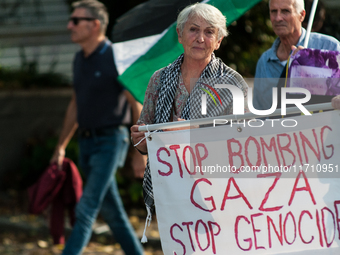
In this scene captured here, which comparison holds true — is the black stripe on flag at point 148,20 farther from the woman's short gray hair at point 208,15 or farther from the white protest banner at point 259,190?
the white protest banner at point 259,190

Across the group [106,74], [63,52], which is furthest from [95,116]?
[63,52]

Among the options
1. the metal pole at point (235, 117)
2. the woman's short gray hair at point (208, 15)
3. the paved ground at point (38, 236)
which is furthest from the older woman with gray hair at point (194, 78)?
the paved ground at point (38, 236)

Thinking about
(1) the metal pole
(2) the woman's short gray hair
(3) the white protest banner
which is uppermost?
(2) the woman's short gray hair

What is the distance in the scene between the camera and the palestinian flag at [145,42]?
3.75m

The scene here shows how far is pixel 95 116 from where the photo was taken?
4461mm

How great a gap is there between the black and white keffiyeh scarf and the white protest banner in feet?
0.59

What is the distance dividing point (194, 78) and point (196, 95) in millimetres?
117

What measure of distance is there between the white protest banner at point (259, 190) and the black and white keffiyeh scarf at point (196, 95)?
0.59 ft

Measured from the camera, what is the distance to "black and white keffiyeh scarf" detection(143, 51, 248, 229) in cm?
275

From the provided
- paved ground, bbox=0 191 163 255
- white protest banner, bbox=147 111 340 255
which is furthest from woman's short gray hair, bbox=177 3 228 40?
paved ground, bbox=0 191 163 255

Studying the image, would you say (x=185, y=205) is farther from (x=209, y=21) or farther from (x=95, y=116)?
(x=95, y=116)

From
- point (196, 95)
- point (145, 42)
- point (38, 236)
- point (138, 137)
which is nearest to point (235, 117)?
point (196, 95)

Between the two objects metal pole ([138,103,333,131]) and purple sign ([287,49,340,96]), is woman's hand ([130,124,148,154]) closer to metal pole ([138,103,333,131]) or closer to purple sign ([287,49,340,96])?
metal pole ([138,103,333,131])

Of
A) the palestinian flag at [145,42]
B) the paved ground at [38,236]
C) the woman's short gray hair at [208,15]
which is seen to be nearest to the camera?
the woman's short gray hair at [208,15]
